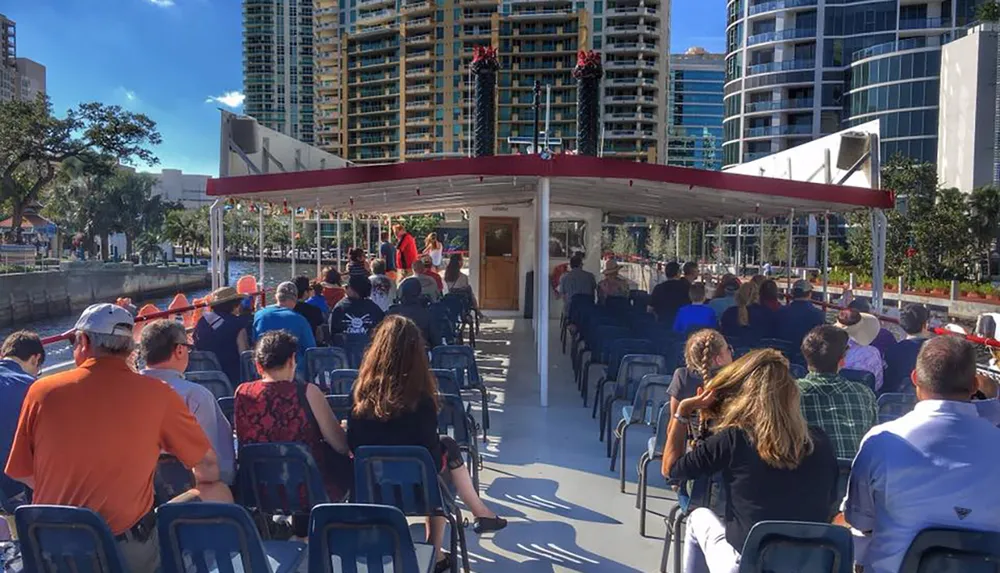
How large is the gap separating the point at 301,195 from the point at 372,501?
283 inches

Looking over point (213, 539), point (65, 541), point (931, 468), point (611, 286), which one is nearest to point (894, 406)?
point (931, 468)

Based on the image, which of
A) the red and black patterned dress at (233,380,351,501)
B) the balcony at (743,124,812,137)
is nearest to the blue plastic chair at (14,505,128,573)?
the red and black patterned dress at (233,380,351,501)

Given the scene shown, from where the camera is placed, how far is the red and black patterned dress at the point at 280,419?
3.10 meters

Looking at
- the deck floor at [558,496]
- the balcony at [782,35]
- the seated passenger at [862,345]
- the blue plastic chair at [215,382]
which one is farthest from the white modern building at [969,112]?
the blue plastic chair at [215,382]

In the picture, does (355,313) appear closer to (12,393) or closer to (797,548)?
(12,393)

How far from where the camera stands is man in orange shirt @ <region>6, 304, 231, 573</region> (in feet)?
7.52

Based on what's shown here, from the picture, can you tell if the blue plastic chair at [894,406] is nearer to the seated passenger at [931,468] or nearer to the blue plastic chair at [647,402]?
the blue plastic chair at [647,402]

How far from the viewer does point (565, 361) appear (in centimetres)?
954

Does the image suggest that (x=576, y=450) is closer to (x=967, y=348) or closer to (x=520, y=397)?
(x=520, y=397)

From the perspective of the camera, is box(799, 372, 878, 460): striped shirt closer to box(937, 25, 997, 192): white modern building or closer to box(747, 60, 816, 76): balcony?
box(937, 25, 997, 192): white modern building

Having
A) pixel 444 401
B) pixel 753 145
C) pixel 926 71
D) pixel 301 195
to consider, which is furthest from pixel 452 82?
pixel 444 401

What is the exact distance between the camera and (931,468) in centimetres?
225

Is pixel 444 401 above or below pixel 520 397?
above

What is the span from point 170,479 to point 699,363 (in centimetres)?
244
